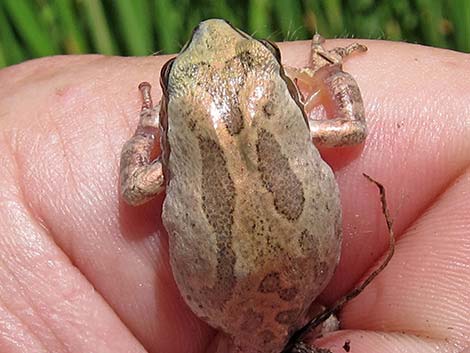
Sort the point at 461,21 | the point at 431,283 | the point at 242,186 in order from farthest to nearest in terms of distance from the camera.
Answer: the point at 461,21 < the point at 431,283 < the point at 242,186

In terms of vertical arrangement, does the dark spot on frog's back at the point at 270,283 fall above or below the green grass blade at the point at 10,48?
below

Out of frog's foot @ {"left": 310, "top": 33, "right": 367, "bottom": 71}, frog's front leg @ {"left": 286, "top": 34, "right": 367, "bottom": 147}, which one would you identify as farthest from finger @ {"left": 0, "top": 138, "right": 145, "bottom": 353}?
frog's foot @ {"left": 310, "top": 33, "right": 367, "bottom": 71}

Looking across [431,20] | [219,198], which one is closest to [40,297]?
[219,198]

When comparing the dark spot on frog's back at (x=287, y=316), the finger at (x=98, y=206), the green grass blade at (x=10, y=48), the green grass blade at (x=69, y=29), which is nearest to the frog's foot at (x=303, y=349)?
the dark spot on frog's back at (x=287, y=316)

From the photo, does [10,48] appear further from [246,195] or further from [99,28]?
[246,195]

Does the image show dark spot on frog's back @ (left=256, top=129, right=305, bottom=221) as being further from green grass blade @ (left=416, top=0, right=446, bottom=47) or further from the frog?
green grass blade @ (left=416, top=0, right=446, bottom=47)

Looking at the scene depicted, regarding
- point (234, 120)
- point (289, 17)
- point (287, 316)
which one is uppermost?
point (234, 120)

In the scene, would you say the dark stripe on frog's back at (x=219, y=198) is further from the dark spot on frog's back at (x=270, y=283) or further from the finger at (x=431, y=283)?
the finger at (x=431, y=283)
